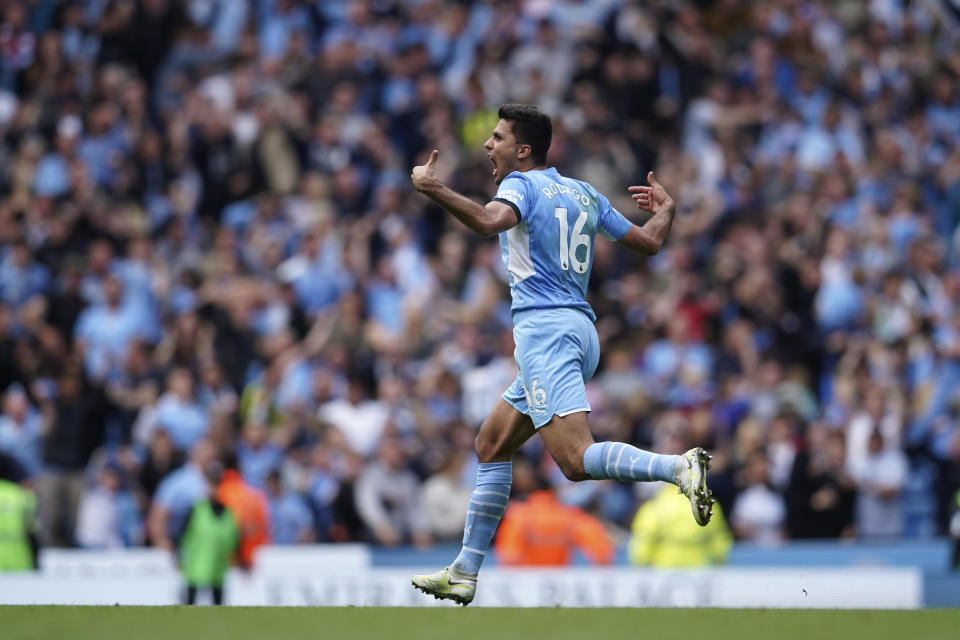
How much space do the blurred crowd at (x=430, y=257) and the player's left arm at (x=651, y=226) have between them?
18.3 feet

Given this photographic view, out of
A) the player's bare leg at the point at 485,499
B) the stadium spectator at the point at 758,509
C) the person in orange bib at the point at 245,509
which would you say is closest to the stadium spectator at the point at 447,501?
the person in orange bib at the point at 245,509

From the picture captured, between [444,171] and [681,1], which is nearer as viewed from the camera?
[444,171]

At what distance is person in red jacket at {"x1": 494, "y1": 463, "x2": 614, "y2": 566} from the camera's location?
1291cm

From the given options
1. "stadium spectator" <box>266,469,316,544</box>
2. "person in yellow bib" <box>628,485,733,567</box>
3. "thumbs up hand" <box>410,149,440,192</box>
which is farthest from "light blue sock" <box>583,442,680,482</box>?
"stadium spectator" <box>266,469,316,544</box>

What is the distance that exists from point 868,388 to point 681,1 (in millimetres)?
7042

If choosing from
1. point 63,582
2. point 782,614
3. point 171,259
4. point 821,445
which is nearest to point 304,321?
point 171,259

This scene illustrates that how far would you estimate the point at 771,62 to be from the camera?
1852cm

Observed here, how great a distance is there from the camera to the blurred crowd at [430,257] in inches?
553

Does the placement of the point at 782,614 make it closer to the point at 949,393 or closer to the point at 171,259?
the point at 949,393

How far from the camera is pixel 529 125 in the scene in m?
7.66

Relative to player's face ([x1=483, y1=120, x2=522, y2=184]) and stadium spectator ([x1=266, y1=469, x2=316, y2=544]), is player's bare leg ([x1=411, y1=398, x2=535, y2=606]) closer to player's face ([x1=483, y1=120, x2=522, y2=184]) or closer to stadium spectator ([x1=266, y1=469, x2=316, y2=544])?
player's face ([x1=483, y1=120, x2=522, y2=184])

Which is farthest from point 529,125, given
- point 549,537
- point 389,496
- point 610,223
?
point 389,496

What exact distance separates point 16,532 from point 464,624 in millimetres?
8224

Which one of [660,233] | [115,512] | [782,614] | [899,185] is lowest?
[782,614]
